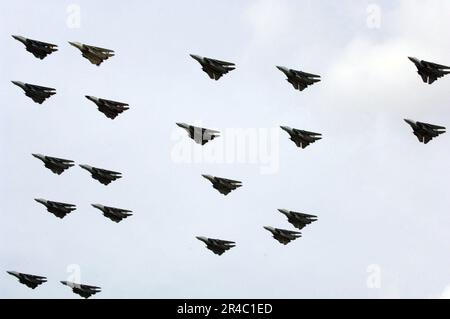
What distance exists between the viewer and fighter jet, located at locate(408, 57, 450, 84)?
16562cm

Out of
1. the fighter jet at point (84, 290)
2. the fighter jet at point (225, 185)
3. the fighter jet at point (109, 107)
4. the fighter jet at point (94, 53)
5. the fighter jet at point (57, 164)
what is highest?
the fighter jet at point (94, 53)

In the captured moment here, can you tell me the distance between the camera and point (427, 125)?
556ft

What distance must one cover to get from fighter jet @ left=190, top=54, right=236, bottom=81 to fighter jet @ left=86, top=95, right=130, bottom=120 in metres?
12.5

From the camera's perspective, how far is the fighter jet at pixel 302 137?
172m

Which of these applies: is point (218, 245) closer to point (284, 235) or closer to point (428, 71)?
point (284, 235)

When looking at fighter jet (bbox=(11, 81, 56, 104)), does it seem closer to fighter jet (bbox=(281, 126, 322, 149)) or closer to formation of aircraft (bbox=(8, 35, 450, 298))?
formation of aircraft (bbox=(8, 35, 450, 298))

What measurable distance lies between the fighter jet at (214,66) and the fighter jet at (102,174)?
20.4 metres

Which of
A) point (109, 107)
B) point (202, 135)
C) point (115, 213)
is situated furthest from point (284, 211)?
point (109, 107)

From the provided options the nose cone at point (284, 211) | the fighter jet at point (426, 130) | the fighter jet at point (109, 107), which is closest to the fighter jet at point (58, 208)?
the fighter jet at point (109, 107)

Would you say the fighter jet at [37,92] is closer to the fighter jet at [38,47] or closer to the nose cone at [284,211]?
the fighter jet at [38,47]

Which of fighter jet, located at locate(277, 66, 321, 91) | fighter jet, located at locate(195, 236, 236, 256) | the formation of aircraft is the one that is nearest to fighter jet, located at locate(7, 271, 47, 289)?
the formation of aircraft

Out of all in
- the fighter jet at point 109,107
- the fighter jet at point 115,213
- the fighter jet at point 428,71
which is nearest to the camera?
the fighter jet at point 428,71
